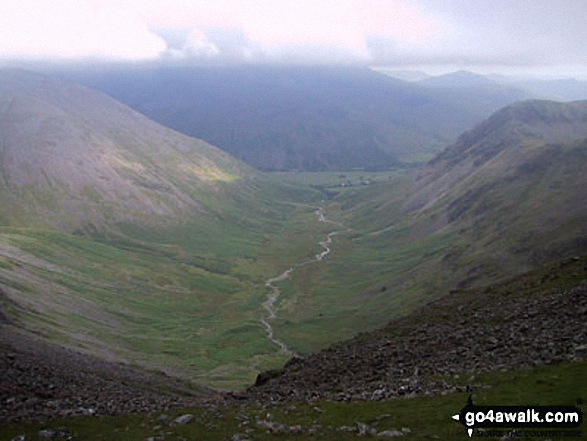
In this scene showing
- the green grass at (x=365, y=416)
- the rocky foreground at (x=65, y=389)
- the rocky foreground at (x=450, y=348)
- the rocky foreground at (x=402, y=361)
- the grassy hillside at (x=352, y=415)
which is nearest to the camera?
the green grass at (x=365, y=416)

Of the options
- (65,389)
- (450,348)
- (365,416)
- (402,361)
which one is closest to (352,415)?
(365,416)

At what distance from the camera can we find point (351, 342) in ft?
245

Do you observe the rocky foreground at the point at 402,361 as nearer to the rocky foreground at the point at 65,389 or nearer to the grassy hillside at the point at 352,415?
the rocky foreground at the point at 65,389

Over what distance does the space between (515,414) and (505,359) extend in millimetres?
13073

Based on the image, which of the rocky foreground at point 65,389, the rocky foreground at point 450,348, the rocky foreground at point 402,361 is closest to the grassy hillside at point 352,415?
the rocky foreground at point 450,348

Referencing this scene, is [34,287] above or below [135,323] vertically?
above

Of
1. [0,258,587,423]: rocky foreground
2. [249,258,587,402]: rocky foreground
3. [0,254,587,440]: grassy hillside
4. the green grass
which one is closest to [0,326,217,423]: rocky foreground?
[0,258,587,423]: rocky foreground

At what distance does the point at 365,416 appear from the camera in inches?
1511

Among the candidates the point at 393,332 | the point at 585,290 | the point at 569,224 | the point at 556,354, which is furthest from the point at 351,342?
the point at 569,224

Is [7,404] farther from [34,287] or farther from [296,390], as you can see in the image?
[34,287]

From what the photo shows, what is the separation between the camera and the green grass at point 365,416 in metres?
34.1

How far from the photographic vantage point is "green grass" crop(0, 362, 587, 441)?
112 ft

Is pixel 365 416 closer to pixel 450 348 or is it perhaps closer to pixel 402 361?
pixel 402 361

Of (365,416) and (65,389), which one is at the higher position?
(65,389)
